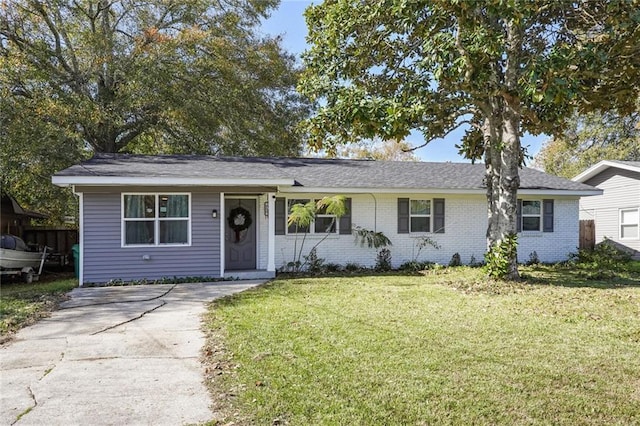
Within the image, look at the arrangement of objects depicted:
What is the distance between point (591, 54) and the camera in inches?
332

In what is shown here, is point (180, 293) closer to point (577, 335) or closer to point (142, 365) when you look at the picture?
point (142, 365)

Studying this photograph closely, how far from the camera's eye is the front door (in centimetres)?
1250

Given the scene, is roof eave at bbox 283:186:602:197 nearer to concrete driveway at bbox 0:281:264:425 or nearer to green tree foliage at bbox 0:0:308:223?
concrete driveway at bbox 0:281:264:425

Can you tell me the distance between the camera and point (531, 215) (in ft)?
49.5

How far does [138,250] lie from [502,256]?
831cm

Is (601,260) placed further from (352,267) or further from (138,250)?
(138,250)

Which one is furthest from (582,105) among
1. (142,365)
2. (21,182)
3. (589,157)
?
(589,157)

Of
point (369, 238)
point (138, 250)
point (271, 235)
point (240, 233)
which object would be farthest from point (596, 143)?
point (138, 250)

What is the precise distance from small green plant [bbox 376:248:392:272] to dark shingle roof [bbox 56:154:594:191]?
6.31 feet

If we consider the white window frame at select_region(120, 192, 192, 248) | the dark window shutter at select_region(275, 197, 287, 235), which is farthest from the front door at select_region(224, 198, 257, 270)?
the white window frame at select_region(120, 192, 192, 248)

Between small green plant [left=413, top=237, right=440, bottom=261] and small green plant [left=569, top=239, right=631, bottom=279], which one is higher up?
small green plant [left=413, top=237, right=440, bottom=261]

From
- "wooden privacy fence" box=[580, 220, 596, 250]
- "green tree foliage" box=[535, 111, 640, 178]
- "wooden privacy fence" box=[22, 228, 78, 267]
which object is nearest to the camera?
"wooden privacy fence" box=[22, 228, 78, 267]

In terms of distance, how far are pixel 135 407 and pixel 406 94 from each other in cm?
767

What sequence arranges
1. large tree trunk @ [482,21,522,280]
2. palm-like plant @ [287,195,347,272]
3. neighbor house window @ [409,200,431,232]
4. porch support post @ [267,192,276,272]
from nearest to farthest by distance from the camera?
large tree trunk @ [482,21,522,280] → porch support post @ [267,192,276,272] → palm-like plant @ [287,195,347,272] → neighbor house window @ [409,200,431,232]
